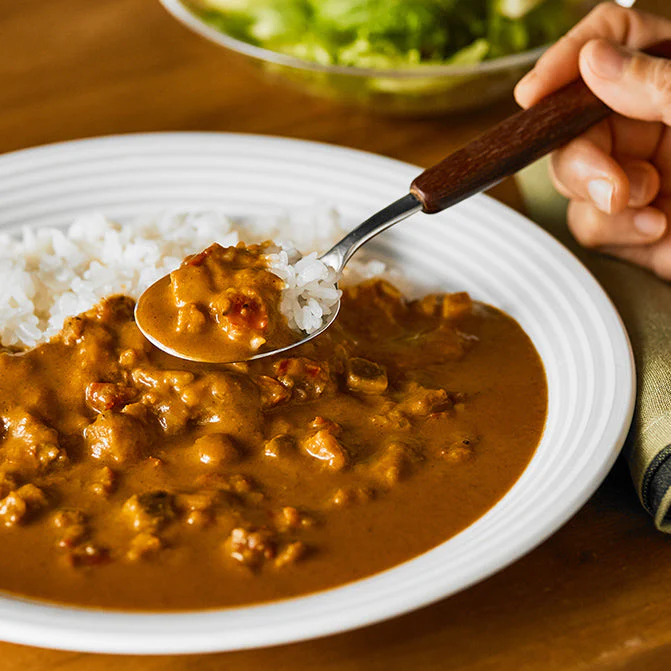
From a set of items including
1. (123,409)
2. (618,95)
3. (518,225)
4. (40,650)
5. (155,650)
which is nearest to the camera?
(155,650)

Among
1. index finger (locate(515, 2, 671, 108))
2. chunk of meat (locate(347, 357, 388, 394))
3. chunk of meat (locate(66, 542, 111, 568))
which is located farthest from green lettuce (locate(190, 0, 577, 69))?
chunk of meat (locate(66, 542, 111, 568))

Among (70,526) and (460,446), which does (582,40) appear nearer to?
(460,446)

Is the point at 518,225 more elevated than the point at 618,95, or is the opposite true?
the point at 618,95

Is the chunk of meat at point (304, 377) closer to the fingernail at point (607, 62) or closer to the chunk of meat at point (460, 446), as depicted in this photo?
the chunk of meat at point (460, 446)

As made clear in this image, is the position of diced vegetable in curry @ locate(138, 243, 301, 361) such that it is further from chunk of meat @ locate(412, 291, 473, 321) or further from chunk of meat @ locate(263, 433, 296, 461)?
chunk of meat @ locate(412, 291, 473, 321)

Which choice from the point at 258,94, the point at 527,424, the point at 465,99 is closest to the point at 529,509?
the point at 527,424

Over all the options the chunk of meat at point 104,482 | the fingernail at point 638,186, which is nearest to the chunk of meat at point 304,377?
the chunk of meat at point 104,482

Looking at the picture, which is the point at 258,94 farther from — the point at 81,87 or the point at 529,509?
the point at 529,509
